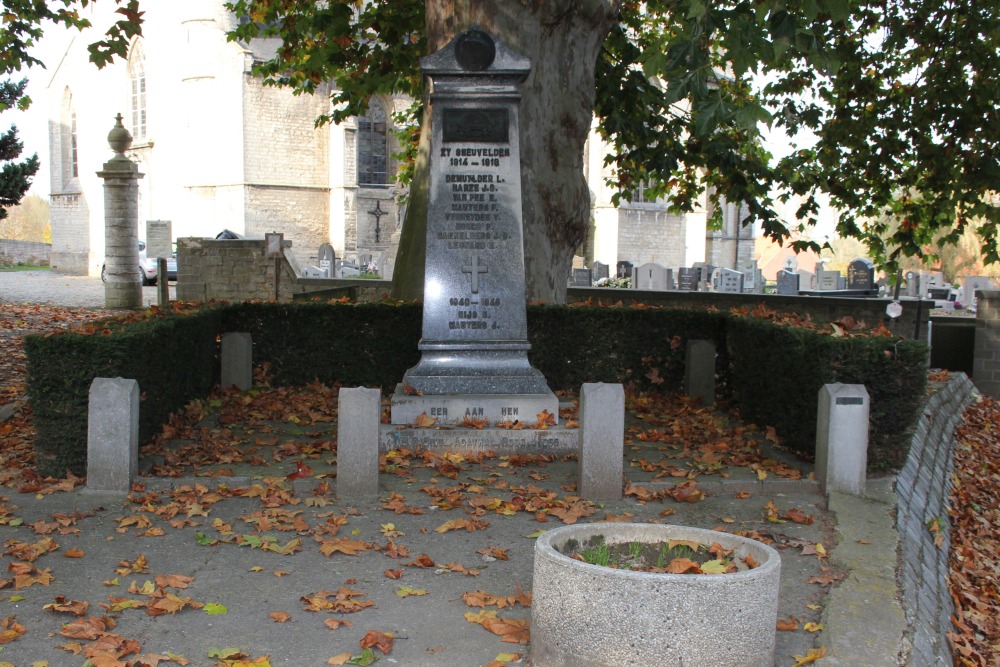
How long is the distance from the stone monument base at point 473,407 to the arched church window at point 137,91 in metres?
36.4

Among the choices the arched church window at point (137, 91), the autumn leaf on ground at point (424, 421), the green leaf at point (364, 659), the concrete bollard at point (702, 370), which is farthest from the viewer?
the arched church window at point (137, 91)

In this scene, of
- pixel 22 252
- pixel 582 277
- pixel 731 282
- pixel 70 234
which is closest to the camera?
pixel 731 282

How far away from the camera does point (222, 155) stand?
3866 cm

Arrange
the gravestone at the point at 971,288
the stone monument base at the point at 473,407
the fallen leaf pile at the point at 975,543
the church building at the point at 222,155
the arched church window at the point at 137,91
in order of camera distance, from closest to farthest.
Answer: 1. the fallen leaf pile at the point at 975,543
2. the stone monument base at the point at 473,407
3. the gravestone at the point at 971,288
4. the church building at the point at 222,155
5. the arched church window at the point at 137,91

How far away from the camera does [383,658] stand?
164 inches

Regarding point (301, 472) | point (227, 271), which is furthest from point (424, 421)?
point (227, 271)

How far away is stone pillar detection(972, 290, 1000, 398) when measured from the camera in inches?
600

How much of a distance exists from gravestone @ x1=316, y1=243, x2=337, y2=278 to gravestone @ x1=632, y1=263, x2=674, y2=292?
980 cm

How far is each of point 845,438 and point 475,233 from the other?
142 inches

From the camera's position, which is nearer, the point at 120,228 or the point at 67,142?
the point at 120,228

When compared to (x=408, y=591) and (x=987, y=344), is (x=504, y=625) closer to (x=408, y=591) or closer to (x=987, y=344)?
(x=408, y=591)

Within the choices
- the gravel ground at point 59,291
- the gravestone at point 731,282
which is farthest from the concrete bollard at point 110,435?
the gravestone at point 731,282

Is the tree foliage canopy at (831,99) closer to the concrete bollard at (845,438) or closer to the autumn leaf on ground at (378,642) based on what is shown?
the concrete bollard at (845,438)

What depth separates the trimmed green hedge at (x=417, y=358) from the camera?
6.77 meters
